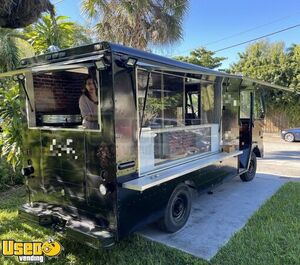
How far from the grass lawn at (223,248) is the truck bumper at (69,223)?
43 centimetres

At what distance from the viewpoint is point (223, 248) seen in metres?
3.62

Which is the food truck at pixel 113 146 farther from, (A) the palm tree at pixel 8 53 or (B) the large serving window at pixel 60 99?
(A) the palm tree at pixel 8 53

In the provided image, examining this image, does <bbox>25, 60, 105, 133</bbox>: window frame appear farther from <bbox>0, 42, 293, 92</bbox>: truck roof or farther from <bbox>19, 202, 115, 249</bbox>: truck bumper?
<bbox>19, 202, 115, 249</bbox>: truck bumper

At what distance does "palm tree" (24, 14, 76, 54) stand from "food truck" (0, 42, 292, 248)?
341 centimetres

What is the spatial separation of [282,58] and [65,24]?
49.9 feet

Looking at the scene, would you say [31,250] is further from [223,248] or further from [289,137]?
[289,137]

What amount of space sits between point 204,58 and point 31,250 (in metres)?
17.9

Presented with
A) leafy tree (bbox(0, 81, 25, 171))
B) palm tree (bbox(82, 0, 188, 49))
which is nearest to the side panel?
leafy tree (bbox(0, 81, 25, 171))

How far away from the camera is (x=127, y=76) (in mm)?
3242

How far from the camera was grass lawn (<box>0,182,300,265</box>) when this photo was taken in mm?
3377

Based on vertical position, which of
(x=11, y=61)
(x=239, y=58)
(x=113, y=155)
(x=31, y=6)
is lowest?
(x=113, y=155)

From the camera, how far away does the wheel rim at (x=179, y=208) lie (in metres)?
4.30

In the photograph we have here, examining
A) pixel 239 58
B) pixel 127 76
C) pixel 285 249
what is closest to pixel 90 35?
pixel 127 76

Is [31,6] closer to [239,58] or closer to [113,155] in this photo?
[113,155]
